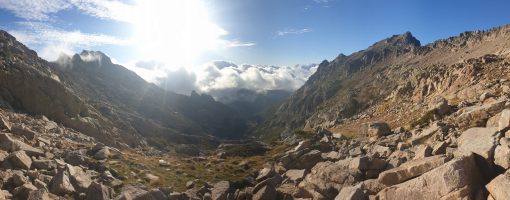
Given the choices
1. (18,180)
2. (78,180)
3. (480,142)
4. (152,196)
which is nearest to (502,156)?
(480,142)

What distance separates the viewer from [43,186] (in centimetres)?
3697

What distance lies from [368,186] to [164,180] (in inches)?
1421

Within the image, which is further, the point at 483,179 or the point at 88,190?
the point at 88,190

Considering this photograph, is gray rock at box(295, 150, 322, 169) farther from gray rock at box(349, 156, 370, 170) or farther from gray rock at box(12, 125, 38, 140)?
gray rock at box(12, 125, 38, 140)

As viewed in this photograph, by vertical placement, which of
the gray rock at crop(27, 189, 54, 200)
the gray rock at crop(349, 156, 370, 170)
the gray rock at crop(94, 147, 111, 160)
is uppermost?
the gray rock at crop(349, 156, 370, 170)

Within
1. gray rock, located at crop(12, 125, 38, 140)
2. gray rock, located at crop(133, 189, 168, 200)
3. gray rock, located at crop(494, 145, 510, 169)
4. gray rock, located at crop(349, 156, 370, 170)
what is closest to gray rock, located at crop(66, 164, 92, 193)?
gray rock, located at crop(133, 189, 168, 200)

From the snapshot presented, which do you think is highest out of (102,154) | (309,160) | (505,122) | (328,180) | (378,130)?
(505,122)

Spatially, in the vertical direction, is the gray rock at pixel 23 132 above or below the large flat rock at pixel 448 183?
above

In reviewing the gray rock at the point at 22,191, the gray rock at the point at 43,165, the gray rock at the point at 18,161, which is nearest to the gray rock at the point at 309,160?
the gray rock at the point at 43,165

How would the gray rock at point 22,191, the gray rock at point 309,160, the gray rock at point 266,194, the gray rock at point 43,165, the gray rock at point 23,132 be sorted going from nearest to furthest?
the gray rock at point 22,191 → the gray rock at point 43,165 → the gray rock at point 266,194 → the gray rock at point 23,132 → the gray rock at point 309,160

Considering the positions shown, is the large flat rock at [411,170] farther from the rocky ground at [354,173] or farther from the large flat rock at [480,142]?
the large flat rock at [480,142]

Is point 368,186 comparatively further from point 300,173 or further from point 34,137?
point 34,137

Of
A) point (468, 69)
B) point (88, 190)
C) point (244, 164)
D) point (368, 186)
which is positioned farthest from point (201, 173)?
point (468, 69)

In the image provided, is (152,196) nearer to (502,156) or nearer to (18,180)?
(18,180)
